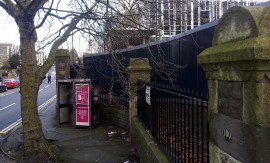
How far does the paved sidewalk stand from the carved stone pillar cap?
5.57 metres

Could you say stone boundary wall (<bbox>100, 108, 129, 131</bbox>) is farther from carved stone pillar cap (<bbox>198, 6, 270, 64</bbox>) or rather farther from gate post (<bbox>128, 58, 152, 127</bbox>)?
carved stone pillar cap (<bbox>198, 6, 270, 64</bbox>)

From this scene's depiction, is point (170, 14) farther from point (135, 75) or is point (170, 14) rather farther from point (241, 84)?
point (241, 84)

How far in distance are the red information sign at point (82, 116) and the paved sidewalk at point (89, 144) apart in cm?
33

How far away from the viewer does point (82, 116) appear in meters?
11.9

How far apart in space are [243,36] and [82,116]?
33.4 ft

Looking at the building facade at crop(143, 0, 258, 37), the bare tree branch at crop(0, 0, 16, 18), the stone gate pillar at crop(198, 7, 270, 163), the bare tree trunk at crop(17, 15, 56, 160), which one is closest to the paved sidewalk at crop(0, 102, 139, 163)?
the bare tree trunk at crop(17, 15, 56, 160)

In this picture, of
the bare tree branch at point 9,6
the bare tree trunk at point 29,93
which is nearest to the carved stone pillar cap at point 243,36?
the bare tree trunk at point 29,93

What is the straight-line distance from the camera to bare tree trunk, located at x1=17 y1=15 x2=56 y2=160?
8.24 meters

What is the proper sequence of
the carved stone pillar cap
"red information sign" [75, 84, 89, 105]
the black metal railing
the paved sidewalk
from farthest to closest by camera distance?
"red information sign" [75, 84, 89, 105], the paved sidewalk, the black metal railing, the carved stone pillar cap

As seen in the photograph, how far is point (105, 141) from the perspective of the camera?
9695 millimetres

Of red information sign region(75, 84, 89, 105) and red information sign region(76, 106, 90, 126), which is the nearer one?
red information sign region(76, 106, 90, 126)

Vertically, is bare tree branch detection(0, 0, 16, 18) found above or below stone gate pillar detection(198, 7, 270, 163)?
above

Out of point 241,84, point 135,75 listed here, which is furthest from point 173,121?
point 135,75

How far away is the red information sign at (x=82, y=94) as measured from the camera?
12.0 m
